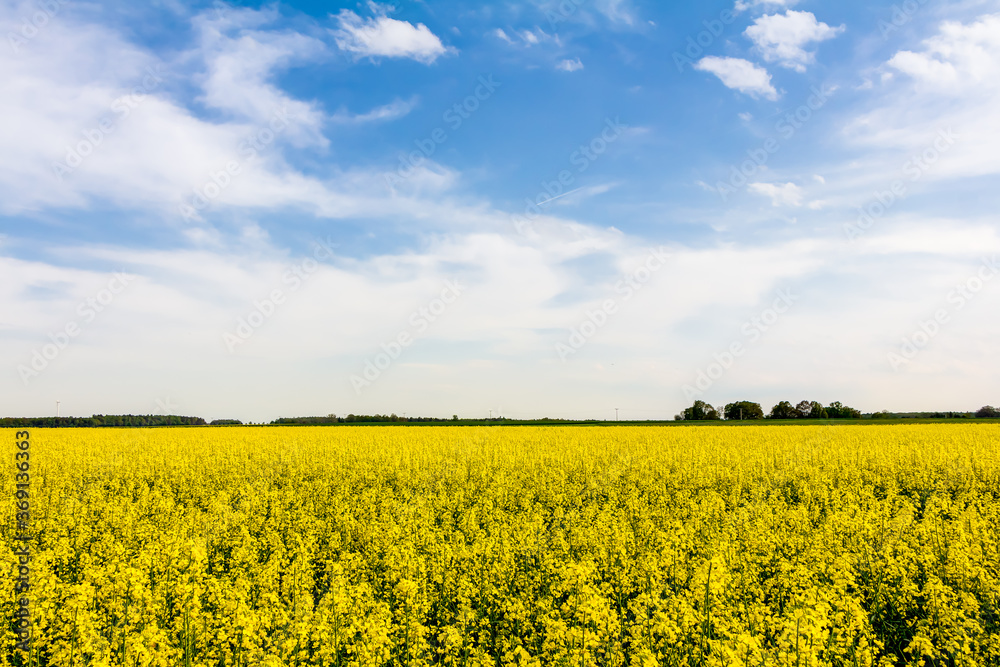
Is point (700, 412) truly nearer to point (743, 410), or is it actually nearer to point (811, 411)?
point (743, 410)

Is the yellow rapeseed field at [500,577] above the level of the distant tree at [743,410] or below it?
above

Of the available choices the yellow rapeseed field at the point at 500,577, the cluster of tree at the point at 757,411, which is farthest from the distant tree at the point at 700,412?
the yellow rapeseed field at the point at 500,577

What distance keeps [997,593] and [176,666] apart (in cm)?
1006

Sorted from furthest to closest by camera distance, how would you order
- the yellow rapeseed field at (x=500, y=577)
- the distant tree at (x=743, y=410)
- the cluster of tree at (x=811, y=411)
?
the distant tree at (x=743, y=410) → the cluster of tree at (x=811, y=411) → the yellow rapeseed field at (x=500, y=577)

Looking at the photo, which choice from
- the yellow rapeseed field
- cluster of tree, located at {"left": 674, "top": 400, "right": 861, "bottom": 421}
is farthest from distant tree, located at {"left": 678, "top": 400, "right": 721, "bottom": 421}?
the yellow rapeseed field

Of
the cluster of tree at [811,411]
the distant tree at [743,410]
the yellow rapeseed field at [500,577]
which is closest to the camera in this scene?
the yellow rapeseed field at [500,577]

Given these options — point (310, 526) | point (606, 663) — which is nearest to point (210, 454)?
point (310, 526)

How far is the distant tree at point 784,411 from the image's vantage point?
9866 cm

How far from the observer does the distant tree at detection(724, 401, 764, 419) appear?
103 m

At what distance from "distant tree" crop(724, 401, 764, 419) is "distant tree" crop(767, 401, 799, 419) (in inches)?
102

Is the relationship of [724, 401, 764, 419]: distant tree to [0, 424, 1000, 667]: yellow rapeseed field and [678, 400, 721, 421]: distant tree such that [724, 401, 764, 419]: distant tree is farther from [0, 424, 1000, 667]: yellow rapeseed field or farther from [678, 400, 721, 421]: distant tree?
[0, 424, 1000, 667]: yellow rapeseed field

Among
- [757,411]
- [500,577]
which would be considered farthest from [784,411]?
[500,577]

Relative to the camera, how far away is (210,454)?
73.1ft

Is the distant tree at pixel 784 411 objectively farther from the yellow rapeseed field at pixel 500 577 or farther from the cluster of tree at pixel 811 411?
the yellow rapeseed field at pixel 500 577
